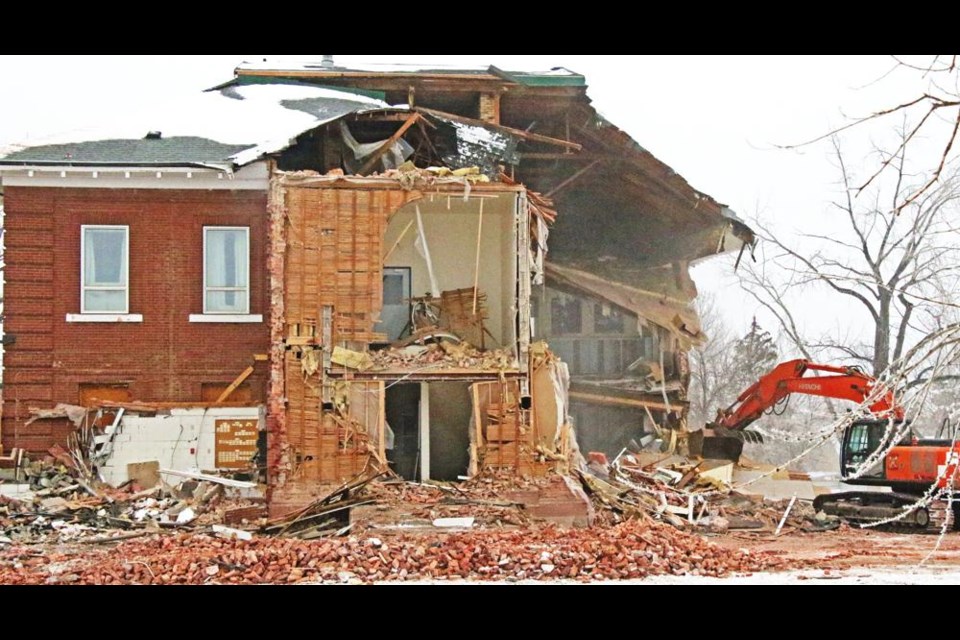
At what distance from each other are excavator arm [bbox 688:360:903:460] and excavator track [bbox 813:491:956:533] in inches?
92.6

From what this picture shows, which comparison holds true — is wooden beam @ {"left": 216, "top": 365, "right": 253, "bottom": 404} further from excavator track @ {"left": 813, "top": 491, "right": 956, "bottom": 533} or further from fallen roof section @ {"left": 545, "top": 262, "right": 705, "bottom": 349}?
excavator track @ {"left": 813, "top": 491, "right": 956, "bottom": 533}

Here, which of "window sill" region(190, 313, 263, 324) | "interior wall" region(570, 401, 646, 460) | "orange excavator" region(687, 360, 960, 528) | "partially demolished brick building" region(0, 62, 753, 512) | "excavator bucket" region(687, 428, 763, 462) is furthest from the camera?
"interior wall" region(570, 401, 646, 460)

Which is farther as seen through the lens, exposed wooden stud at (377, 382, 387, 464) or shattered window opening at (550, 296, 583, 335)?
shattered window opening at (550, 296, 583, 335)

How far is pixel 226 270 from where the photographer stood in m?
24.3

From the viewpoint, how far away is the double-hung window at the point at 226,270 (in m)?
24.2

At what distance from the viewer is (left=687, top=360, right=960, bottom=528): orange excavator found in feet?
74.1

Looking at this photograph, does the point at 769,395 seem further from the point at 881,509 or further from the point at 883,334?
the point at 883,334

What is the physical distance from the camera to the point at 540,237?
22.6 meters

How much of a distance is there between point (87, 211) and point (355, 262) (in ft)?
21.1

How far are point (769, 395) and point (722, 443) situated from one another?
171cm

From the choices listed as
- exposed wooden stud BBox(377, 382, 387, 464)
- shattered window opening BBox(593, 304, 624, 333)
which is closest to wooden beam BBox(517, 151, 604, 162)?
shattered window opening BBox(593, 304, 624, 333)

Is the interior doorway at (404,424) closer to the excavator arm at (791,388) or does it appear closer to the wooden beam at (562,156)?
the wooden beam at (562,156)

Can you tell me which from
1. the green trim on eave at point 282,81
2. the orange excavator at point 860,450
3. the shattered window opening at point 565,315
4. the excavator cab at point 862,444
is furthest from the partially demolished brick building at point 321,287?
the excavator cab at point 862,444

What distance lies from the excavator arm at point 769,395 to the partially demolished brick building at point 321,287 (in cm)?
162
